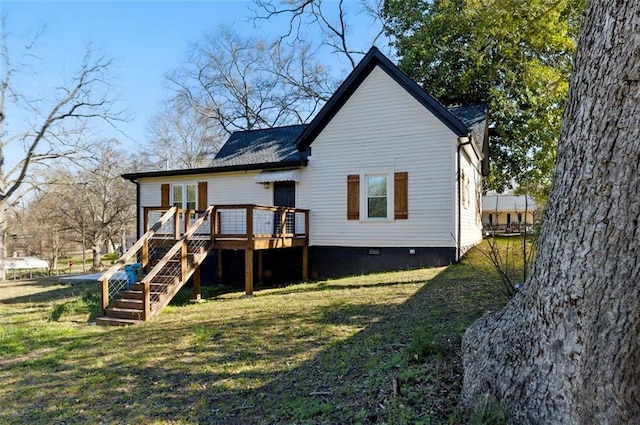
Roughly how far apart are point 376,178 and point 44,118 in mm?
18242

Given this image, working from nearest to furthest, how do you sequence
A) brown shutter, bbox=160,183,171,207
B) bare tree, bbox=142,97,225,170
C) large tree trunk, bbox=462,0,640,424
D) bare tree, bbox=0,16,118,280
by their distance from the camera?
1. large tree trunk, bbox=462,0,640,424
2. brown shutter, bbox=160,183,171,207
3. bare tree, bbox=0,16,118,280
4. bare tree, bbox=142,97,225,170

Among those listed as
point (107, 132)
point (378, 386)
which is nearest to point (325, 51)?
point (107, 132)

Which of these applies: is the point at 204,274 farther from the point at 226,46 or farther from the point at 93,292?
the point at 226,46

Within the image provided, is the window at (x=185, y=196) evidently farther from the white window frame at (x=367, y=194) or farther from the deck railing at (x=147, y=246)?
the white window frame at (x=367, y=194)

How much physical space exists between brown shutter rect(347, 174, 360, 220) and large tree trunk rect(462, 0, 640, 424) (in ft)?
31.5

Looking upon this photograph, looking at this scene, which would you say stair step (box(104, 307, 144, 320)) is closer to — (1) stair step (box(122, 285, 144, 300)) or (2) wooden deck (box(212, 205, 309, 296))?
(1) stair step (box(122, 285, 144, 300))

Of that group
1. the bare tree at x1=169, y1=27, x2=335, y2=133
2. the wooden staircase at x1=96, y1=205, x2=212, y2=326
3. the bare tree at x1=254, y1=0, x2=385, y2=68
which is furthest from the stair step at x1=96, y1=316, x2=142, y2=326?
the bare tree at x1=169, y1=27, x2=335, y2=133

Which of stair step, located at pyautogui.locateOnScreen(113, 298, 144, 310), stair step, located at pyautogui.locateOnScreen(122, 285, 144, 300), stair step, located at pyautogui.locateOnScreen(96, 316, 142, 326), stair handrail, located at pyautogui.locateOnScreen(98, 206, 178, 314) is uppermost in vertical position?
stair handrail, located at pyautogui.locateOnScreen(98, 206, 178, 314)

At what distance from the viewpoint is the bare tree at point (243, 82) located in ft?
95.5

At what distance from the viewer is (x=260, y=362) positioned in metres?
4.79

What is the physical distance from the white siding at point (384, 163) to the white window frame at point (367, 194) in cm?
10

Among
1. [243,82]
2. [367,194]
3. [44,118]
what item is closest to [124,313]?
[367,194]

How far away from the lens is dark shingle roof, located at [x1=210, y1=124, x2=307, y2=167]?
14094 mm

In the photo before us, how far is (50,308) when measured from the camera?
380 inches
